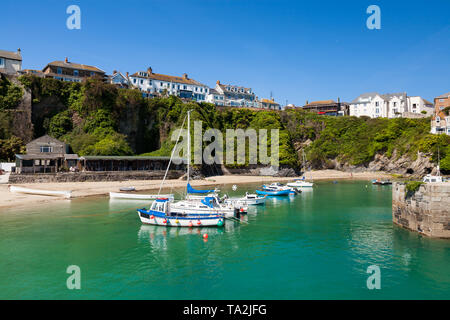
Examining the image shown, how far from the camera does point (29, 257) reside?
2022 cm

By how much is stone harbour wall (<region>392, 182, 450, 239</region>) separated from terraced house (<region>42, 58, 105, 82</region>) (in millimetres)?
79078

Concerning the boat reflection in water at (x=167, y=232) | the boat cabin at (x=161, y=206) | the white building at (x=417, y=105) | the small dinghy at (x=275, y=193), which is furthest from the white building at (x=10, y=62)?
the white building at (x=417, y=105)

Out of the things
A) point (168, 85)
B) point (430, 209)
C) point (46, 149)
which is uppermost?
point (168, 85)

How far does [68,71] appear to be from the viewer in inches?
3199

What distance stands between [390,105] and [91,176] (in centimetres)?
10525

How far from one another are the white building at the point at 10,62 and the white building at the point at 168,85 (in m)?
31.0

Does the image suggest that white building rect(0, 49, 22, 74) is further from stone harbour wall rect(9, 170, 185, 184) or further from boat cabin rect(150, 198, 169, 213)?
boat cabin rect(150, 198, 169, 213)

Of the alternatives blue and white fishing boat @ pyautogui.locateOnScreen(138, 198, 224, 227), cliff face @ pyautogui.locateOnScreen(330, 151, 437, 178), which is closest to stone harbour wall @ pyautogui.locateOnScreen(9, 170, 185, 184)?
blue and white fishing boat @ pyautogui.locateOnScreen(138, 198, 224, 227)

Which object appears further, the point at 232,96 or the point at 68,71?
the point at 232,96

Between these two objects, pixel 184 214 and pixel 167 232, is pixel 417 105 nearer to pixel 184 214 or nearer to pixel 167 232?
pixel 184 214

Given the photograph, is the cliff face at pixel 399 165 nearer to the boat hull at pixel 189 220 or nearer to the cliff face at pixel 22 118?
the boat hull at pixel 189 220

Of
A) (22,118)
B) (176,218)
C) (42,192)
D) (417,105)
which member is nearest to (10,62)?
(22,118)

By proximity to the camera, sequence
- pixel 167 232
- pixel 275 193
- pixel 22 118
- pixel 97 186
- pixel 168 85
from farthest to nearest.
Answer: pixel 168 85, pixel 22 118, pixel 97 186, pixel 275 193, pixel 167 232

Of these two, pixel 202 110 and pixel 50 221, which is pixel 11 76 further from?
pixel 50 221
